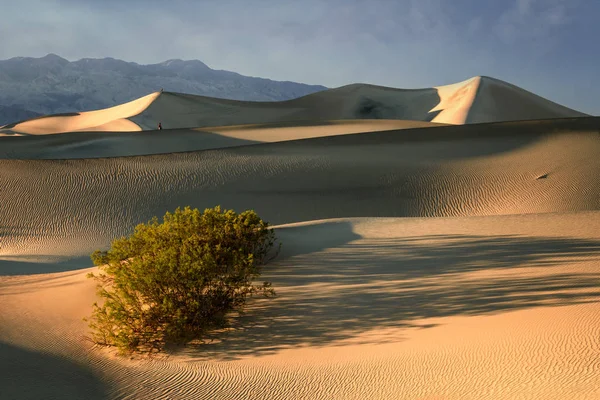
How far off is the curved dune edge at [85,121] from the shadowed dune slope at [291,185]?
29370mm

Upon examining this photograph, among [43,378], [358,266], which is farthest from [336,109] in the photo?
[43,378]

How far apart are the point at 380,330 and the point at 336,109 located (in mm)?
49396

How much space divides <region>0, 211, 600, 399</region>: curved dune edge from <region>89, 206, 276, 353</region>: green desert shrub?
0.25 meters

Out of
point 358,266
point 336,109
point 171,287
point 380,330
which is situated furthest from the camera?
point 336,109

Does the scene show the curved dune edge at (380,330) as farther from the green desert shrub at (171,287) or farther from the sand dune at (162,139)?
the sand dune at (162,139)

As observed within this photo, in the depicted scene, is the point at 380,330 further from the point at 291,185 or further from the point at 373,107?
the point at 373,107

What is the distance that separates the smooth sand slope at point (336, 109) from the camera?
1960 inches

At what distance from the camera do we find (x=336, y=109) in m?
54.4

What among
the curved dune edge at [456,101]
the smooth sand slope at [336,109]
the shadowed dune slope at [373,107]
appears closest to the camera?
the curved dune edge at [456,101]

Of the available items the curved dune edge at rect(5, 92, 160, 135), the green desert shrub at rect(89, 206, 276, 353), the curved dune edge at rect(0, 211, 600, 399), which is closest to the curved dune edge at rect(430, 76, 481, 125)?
the curved dune edge at rect(5, 92, 160, 135)

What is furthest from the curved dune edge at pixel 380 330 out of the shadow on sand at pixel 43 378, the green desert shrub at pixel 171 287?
the green desert shrub at pixel 171 287

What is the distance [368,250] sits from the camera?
9.07 metres

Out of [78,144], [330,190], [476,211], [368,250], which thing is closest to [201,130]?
[78,144]

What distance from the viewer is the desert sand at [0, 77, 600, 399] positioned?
502 cm
